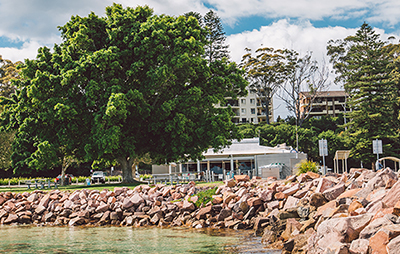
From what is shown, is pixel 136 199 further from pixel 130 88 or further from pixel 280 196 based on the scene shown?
pixel 130 88

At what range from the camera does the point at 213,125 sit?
78.1 feet

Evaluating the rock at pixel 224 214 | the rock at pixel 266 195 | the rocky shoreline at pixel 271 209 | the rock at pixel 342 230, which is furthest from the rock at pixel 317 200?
the rock at pixel 224 214

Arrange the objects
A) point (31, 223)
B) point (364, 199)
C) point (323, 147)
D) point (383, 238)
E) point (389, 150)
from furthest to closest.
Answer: point (389, 150) → point (323, 147) → point (31, 223) → point (364, 199) → point (383, 238)

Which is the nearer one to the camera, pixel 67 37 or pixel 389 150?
pixel 67 37

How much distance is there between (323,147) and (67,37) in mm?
17219

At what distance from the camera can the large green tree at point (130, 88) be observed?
22.7 metres

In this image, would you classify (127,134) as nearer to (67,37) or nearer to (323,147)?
(67,37)

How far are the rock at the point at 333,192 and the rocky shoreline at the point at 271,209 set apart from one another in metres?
0.03

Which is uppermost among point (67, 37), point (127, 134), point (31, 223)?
point (67, 37)

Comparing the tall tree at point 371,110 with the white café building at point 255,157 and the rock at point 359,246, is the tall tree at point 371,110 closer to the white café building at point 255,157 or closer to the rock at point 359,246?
the white café building at point 255,157

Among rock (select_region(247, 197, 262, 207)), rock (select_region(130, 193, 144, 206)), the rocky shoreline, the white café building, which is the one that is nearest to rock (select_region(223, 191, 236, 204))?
the rocky shoreline

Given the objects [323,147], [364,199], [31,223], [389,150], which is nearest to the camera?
[364,199]

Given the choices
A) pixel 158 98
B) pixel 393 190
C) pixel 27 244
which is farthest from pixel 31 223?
pixel 393 190

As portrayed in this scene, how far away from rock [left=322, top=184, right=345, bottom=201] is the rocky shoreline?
0.03 meters
